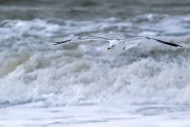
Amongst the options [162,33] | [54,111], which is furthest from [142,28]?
[54,111]

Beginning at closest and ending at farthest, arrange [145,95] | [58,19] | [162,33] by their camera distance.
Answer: [145,95], [162,33], [58,19]

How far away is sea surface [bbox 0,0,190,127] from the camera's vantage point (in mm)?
6418

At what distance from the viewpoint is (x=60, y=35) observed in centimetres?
1062

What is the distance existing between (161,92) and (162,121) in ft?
4.52

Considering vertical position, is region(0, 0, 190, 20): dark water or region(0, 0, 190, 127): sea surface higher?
region(0, 0, 190, 20): dark water

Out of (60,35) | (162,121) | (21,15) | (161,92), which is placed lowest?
(162,121)

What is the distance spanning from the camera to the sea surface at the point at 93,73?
642 cm

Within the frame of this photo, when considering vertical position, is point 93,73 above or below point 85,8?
below

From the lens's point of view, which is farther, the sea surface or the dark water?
the dark water

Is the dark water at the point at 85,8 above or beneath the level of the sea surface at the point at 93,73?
above

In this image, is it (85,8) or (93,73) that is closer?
(93,73)

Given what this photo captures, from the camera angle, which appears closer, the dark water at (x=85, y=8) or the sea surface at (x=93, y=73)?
the sea surface at (x=93, y=73)

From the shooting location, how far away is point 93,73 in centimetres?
815

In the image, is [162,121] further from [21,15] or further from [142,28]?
[21,15]
